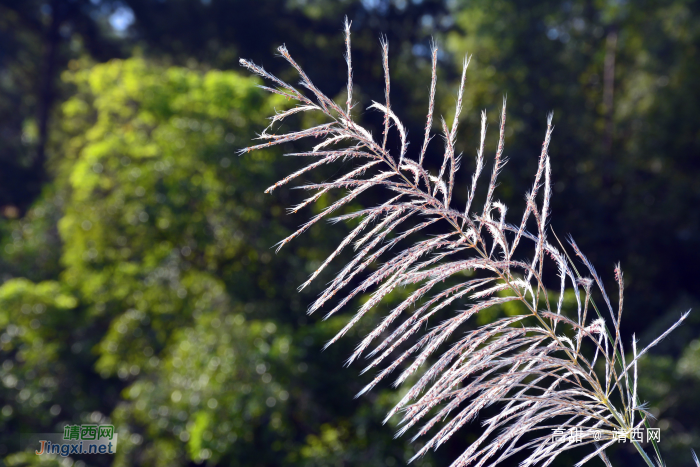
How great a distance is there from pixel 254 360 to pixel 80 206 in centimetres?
312

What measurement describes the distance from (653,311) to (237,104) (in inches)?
308

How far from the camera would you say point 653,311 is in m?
9.70

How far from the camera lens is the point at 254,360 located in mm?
4941

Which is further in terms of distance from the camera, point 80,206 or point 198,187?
point 80,206

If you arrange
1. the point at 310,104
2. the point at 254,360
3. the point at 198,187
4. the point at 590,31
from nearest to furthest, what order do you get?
the point at 310,104, the point at 254,360, the point at 198,187, the point at 590,31

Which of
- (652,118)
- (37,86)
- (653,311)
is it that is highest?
(37,86)

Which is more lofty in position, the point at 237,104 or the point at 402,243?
the point at 237,104

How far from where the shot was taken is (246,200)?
6.06m

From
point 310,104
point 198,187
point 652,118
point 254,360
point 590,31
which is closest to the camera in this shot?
point 310,104

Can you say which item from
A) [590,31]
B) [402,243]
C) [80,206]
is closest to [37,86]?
[80,206]

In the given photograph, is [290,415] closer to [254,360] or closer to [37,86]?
[254,360]

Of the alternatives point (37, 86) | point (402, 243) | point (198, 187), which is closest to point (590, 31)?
point (402, 243)

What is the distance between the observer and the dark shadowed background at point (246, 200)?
512 centimetres

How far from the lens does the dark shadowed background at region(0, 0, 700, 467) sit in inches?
202
